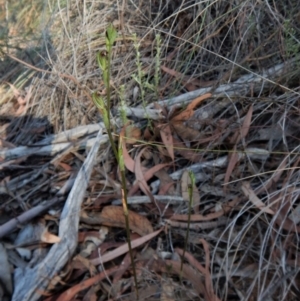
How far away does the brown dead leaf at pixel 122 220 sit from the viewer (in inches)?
71.7

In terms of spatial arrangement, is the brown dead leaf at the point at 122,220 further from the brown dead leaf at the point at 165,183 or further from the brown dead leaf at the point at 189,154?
the brown dead leaf at the point at 189,154

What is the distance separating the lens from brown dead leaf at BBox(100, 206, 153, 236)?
1.82m

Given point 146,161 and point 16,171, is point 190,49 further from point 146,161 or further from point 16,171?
point 16,171

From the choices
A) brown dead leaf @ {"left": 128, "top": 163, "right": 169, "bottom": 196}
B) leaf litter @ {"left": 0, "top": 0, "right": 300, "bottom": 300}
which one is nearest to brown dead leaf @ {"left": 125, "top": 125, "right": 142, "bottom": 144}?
leaf litter @ {"left": 0, "top": 0, "right": 300, "bottom": 300}

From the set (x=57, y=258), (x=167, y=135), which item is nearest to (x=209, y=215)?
(x=167, y=135)

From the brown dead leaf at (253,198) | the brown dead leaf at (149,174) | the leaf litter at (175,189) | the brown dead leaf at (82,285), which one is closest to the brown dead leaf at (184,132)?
the leaf litter at (175,189)

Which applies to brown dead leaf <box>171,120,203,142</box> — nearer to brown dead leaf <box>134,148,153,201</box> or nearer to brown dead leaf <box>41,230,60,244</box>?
brown dead leaf <box>134,148,153,201</box>

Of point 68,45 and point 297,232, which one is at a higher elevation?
point 68,45

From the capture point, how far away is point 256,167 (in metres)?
1.89

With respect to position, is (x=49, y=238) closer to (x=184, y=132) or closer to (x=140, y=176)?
(x=140, y=176)

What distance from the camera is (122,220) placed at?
6.07 ft

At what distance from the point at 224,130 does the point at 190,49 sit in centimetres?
45

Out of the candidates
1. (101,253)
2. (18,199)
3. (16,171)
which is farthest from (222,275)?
Result: (16,171)

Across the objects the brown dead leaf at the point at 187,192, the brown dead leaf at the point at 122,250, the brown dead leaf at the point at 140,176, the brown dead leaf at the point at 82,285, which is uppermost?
the brown dead leaf at the point at 140,176
